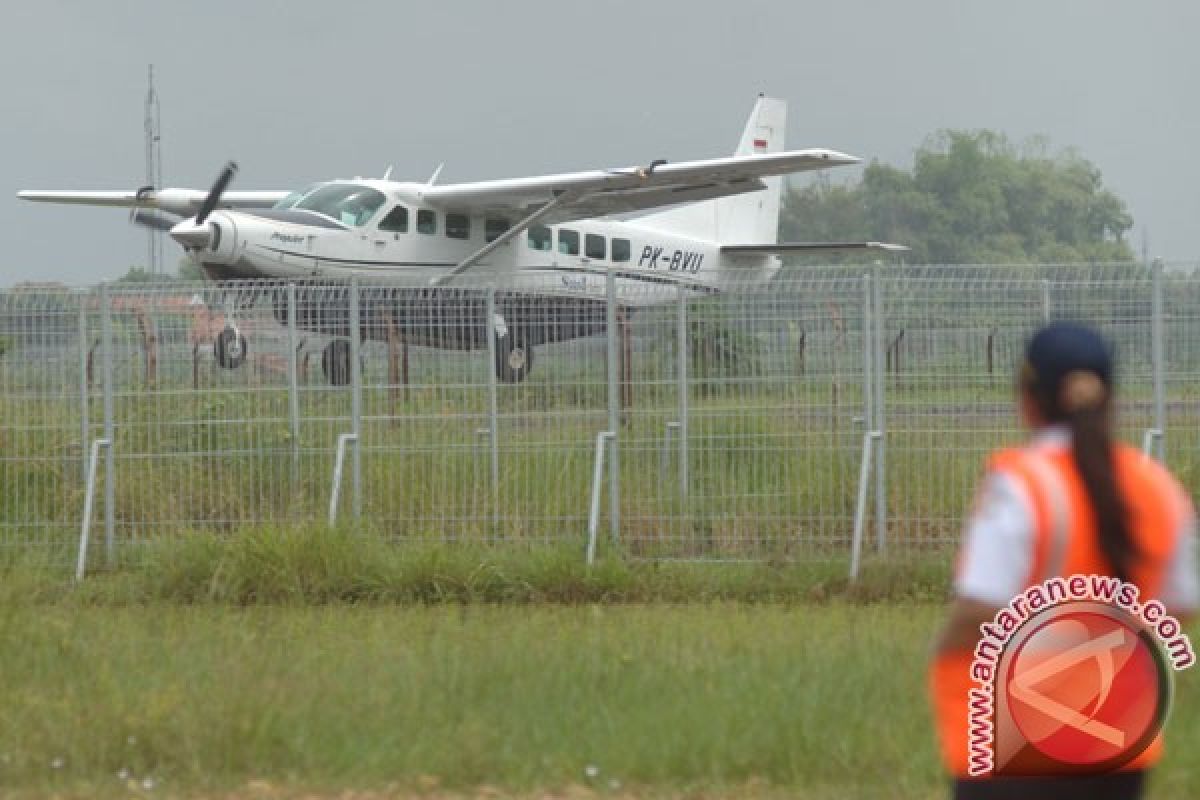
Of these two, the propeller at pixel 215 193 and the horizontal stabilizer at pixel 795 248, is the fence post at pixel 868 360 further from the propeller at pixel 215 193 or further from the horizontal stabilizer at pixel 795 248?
the horizontal stabilizer at pixel 795 248

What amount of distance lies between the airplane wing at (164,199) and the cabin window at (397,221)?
6.09 meters

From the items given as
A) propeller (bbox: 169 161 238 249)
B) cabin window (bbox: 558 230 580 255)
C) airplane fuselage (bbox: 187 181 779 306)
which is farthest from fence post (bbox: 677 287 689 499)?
cabin window (bbox: 558 230 580 255)

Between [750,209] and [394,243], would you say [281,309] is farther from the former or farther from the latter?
[750,209]

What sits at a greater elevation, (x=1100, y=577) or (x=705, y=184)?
(x=705, y=184)

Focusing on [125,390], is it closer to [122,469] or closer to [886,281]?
[122,469]

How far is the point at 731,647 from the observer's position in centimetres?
896

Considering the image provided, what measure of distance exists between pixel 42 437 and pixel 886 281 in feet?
19.9

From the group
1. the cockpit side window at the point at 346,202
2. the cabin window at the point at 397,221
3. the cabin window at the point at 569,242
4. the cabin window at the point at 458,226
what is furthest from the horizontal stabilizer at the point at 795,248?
the cockpit side window at the point at 346,202

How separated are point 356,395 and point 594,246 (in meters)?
23.4

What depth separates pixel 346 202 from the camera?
3181 centimetres

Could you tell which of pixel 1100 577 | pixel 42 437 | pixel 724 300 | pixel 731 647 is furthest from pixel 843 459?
pixel 1100 577

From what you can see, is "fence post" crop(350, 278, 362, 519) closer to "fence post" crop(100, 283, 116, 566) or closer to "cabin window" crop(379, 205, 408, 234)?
"fence post" crop(100, 283, 116, 566)

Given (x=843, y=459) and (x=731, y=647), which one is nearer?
(x=731, y=647)

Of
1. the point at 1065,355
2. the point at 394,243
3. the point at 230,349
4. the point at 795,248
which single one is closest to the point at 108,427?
the point at 230,349
